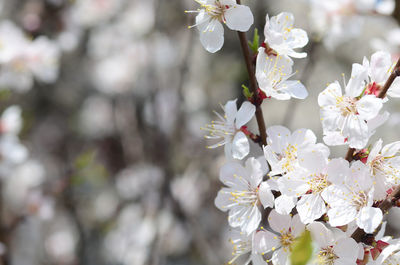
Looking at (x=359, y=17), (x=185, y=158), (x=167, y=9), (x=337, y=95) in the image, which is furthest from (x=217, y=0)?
(x=167, y=9)

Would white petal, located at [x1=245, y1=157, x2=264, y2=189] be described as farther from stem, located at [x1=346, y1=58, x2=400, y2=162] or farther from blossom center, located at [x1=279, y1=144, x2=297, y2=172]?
stem, located at [x1=346, y1=58, x2=400, y2=162]

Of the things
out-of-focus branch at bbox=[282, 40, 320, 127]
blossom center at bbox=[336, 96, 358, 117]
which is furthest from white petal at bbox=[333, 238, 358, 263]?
out-of-focus branch at bbox=[282, 40, 320, 127]

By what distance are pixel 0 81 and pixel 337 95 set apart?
1614 mm

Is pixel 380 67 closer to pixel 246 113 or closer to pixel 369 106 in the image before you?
pixel 369 106

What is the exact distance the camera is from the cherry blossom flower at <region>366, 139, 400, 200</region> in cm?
79

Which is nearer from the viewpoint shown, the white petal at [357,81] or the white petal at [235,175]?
the white petal at [357,81]

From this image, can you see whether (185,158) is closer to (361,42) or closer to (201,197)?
(201,197)

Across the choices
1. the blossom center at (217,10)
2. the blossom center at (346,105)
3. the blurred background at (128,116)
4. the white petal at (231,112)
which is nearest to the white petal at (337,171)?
the blossom center at (346,105)

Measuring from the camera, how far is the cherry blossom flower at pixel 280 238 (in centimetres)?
83

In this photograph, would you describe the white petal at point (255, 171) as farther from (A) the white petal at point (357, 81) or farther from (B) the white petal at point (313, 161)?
(A) the white petal at point (357, 81)

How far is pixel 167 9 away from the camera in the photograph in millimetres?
3650

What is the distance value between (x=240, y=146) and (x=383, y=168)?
257 mm

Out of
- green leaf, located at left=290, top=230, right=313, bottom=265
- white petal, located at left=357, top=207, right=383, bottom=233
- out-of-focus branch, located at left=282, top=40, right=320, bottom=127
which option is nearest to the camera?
green leaf, located at left=290, top=230, right=313, bottom=265

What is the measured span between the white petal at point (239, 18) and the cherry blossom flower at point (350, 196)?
12.1 inches
